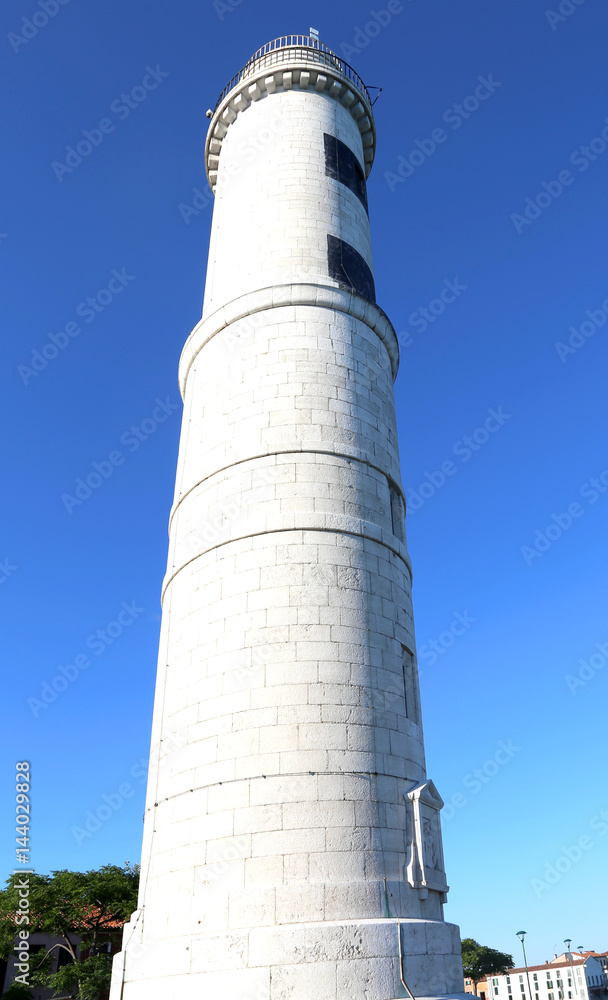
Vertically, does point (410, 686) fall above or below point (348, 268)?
below

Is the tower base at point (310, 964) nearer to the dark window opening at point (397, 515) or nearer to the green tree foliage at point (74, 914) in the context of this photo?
the dark window opening at point (397, 515)

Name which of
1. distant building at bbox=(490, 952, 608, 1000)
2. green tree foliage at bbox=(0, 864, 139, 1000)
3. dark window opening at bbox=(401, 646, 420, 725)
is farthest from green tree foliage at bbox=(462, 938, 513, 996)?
dark window opening at bbox=(401, 646, 420, 725)

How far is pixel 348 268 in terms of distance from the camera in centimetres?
1570

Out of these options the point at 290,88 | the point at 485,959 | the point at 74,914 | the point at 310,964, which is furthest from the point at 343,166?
the point at 485,959

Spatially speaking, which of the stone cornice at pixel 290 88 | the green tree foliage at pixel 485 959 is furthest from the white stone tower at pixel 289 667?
the green tree foliage at pixel 485 959

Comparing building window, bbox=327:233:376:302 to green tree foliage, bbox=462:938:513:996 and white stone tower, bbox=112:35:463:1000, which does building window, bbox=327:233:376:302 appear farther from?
green tree foliage, bbox=462:938:513:996

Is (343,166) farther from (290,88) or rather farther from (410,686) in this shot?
(410,686)

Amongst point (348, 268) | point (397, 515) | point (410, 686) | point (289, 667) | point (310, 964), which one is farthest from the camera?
point (348, 268)

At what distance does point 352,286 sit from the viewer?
15.2 metres

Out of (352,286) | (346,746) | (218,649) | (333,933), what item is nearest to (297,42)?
(352,286)

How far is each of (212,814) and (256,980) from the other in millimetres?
2144

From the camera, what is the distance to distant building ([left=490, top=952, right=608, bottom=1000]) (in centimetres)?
7444

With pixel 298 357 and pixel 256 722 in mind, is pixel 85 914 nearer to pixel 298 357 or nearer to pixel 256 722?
pixel 256 722

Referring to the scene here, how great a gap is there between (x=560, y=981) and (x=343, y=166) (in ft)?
312
